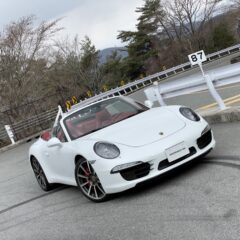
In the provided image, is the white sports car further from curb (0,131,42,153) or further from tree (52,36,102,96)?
tree (52,36,102,96)

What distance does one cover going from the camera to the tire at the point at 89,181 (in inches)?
258

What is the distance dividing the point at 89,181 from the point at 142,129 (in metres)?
0.96

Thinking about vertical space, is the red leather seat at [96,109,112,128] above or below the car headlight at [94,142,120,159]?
above

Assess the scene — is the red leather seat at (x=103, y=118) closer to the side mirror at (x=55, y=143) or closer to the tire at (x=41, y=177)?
the side mirror at (x=55, y=143)

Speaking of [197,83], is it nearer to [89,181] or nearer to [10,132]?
[89,181]

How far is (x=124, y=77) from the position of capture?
73.1m

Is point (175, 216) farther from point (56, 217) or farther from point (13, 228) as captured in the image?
point (13, 228)

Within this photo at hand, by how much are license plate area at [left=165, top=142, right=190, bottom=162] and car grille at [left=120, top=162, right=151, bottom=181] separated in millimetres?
295

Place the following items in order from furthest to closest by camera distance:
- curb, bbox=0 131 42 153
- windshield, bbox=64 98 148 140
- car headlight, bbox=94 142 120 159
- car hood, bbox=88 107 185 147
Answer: curb, bbox=0 131 42 153 < windshield, bbox=64 98 148 140 < car hood, bbox=88 107 185 147 < car headlight, bbox=94 142 120 159

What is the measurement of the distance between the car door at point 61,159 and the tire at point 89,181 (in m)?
0.20

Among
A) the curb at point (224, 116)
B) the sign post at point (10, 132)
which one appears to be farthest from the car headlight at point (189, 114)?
the sign post at point (10, 132)

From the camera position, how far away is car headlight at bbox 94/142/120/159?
629 centimetres

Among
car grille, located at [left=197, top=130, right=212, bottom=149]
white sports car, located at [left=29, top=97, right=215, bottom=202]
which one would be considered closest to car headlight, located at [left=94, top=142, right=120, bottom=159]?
white sports car, located at [left=29, top=97, right=215, bottom=202]

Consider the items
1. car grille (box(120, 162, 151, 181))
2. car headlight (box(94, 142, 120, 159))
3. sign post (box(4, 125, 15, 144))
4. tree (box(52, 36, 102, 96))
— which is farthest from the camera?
tree (box(52, 36, 102, 96))
